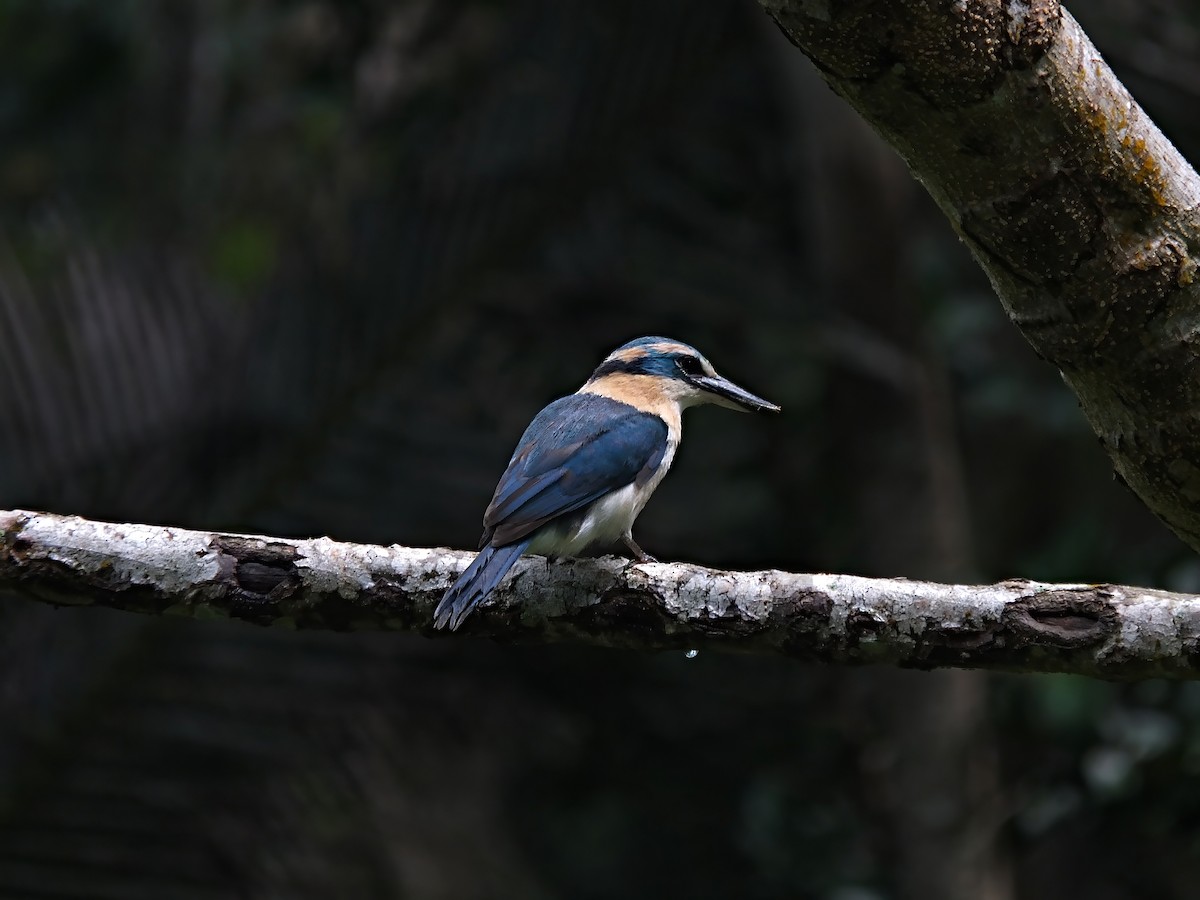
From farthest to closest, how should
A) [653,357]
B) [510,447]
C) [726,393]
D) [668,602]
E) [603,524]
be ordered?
[510,447] → [653,357] → [726,393] → [603,524] → [668,602]

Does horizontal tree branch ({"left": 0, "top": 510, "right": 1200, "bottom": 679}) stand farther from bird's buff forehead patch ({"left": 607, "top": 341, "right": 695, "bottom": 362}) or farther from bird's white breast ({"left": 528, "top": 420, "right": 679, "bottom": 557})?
bird's buff forehead patch ({"left": 607, "top": 341, "right": 695, "bottom": 362})

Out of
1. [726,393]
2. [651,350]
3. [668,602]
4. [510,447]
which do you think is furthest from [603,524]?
[510,447]

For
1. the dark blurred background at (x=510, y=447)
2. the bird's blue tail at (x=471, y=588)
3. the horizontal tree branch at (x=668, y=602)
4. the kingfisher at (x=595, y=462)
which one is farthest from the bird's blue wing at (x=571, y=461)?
the dark blurred background at (x=510, y=447)

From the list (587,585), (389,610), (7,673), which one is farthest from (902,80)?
(7,673)

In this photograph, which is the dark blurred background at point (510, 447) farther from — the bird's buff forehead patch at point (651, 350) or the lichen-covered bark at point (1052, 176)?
the lichen-covered bark at point (1052, 176)

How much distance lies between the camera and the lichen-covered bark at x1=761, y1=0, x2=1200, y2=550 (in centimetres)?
243

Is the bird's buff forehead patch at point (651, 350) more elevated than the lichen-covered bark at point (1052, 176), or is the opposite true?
the lichen-covered bark at point (1052, 176)

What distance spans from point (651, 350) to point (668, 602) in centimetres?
195

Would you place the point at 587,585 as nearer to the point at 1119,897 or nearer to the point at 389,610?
the point at 389,610

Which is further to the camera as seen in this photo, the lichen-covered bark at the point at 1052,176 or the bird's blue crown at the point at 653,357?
the bird's blue crown at the point at 653,357

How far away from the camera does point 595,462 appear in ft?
13.9

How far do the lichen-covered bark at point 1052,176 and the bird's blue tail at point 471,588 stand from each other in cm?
129

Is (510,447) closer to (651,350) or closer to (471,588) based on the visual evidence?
(651,350)

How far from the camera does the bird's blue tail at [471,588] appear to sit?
321 centimetres
